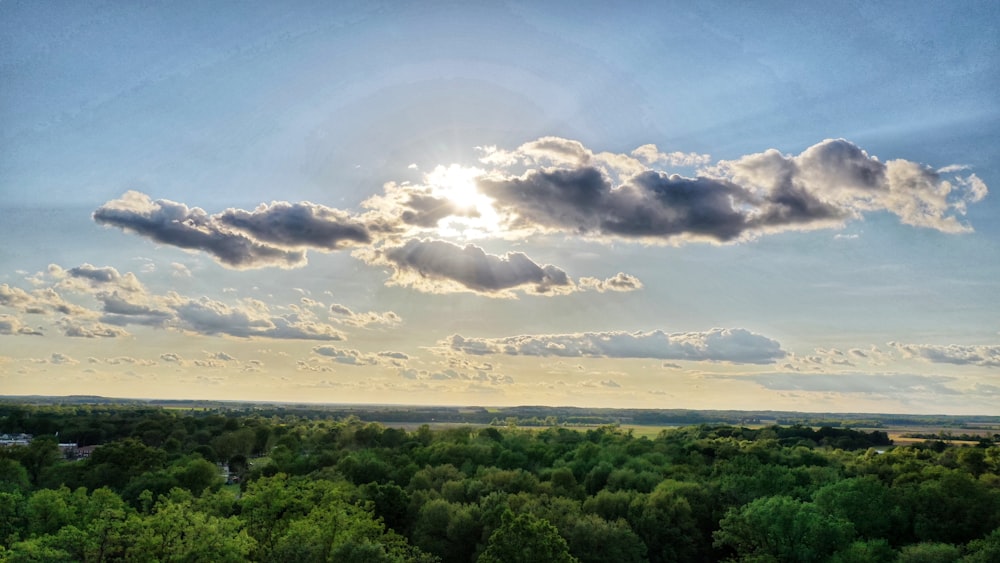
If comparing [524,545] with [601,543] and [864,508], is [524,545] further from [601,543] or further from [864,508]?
[864,508]

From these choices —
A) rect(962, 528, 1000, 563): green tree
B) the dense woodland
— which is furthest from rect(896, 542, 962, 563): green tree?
rect(962, 528, 1000, 563): green tree

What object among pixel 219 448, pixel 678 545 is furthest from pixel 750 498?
pixel 219 448

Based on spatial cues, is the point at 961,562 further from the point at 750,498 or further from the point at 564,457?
the point at 564,457

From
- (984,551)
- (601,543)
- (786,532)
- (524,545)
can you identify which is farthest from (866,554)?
(524,545)

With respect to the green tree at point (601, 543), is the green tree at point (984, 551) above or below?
above

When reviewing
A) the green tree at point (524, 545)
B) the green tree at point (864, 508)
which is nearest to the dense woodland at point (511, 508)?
the green tree at point (524, 545)

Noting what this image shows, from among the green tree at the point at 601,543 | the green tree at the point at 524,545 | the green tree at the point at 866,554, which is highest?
the green tree at the point at 524,545

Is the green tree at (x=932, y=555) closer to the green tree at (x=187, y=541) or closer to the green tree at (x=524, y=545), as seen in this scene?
the green tree at (x=524, y=545)

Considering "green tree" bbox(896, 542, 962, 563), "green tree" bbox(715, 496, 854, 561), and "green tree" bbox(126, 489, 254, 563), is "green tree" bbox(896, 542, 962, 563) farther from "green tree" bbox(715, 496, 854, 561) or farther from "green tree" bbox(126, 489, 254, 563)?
"green tree" bbox(126, 489, 254, 563)
